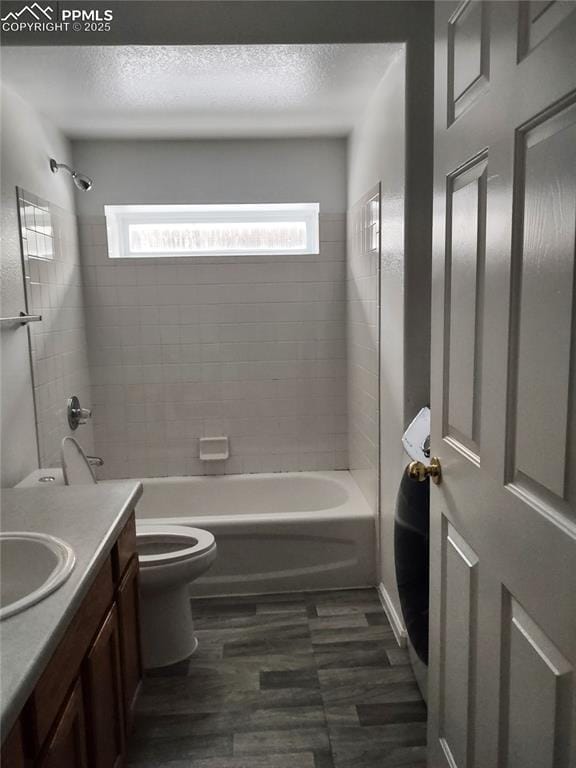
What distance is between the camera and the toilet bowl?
2.21 meters

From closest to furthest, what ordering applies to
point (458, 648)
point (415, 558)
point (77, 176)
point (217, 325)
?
1. point (458, 648)
2. point (415, 558)
3. point (77, 176)
4. point (217, 325)

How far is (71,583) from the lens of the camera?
1.23 m

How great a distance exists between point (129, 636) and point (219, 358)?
1.91 m

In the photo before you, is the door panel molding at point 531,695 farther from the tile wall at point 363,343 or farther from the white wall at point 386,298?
the tile wall at point 363,343

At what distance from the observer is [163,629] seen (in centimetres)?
231

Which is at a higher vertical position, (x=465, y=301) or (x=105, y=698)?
(x=465, y=301)

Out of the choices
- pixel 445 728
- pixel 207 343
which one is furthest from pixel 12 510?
pixel 207 343

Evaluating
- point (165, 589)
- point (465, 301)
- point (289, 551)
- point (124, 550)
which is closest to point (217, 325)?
point (289, 551)

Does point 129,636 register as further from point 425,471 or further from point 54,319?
point 54,319

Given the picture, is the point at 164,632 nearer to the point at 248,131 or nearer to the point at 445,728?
the point at 445,728

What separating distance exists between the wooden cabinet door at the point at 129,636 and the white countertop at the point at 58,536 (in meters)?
0.24

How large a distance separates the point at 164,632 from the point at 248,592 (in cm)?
62

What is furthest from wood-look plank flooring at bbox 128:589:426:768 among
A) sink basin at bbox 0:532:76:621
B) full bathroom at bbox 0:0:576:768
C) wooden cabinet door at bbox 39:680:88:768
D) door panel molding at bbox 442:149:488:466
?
door panel molding at bbox 442:149:488:466

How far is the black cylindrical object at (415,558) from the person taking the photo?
6.40 ft
